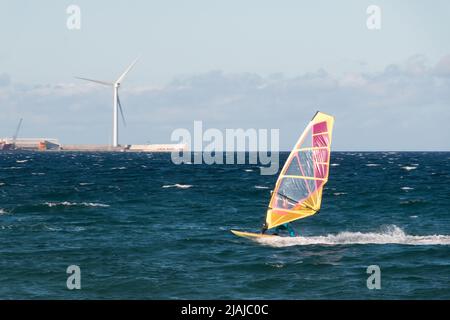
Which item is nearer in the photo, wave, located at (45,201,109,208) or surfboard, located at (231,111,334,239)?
surfboard, located at (231,111,334,239)

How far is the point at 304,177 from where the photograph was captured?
37.1 m

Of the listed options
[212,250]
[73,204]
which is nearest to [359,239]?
[212,250]

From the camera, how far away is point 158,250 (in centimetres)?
3756

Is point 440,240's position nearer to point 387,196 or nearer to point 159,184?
point 387,196

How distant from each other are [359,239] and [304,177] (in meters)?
6.35

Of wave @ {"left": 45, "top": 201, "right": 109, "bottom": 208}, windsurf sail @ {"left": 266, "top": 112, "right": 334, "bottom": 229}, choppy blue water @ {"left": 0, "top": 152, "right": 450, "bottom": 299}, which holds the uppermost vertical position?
windsurf sail @ {"left": 266, "top": 112, "right": 334, "bottom": 229}

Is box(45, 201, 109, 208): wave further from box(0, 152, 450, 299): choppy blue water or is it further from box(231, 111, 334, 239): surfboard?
box(231, 111, 334, 239): surfboard

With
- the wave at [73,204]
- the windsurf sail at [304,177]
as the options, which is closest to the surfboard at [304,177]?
the windsurf sail at [304,177]

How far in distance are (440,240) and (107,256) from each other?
1805 cm

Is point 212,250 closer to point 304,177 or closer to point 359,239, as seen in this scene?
point 304,177

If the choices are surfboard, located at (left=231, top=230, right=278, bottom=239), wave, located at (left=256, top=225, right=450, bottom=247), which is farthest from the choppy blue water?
surfboard, located at (left=231, top=230, right=278, bottom=239)

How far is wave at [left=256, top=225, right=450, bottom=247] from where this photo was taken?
3928 centimetres

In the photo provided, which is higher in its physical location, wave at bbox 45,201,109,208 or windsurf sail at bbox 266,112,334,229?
windsurf sail at bbox 266,112,334,229
